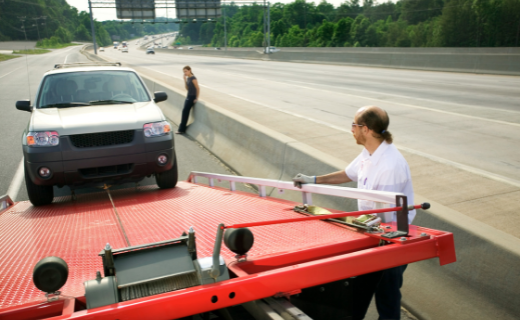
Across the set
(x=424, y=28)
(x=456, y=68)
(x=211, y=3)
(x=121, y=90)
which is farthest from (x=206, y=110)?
(x=424, y=28)

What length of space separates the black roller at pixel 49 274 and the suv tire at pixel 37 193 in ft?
14.5

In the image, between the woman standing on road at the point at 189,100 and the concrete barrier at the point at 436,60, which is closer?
the woman standing on road at the point at 189,100

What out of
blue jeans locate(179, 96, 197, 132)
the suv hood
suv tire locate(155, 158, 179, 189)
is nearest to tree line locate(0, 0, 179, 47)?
the suv hood

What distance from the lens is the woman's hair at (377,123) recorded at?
366 centimetres

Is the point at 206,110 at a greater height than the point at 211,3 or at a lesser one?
lesser

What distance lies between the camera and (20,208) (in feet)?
20.3

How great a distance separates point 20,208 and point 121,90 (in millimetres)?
2430

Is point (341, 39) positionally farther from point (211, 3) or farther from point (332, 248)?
point (332, 248)

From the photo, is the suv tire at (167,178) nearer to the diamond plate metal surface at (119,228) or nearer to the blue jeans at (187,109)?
the diamond plate metal surface at (119,228)

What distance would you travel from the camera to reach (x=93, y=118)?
20.9 feet

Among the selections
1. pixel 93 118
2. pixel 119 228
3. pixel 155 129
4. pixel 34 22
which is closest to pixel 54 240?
pixel 119 228

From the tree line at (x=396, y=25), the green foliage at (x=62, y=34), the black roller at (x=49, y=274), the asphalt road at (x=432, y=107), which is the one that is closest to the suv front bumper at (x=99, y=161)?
the black roller at (x=49, y=274)

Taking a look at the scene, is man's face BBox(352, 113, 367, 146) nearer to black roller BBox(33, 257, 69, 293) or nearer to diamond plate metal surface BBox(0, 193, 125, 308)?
diamond plate metal surface BBox(0, 193, 125, 308)

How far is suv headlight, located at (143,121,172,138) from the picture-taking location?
6.51 m
